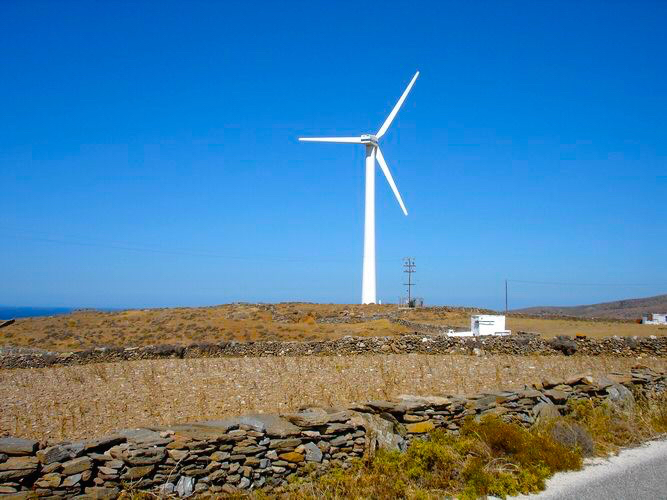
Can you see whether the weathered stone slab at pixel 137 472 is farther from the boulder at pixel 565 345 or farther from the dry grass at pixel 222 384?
the boulder at pixel 565 345

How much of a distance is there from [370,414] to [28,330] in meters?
35.5

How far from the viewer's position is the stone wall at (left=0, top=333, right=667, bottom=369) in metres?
23.1

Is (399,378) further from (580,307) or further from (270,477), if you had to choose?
(580,307)

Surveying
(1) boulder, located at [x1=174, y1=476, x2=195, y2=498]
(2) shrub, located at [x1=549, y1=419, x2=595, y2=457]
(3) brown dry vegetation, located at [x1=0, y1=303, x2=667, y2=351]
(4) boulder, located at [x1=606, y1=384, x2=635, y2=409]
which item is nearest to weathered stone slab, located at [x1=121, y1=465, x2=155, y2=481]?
(1) boulder, located at [x1=174, y1=476, x2=195, y2=498]

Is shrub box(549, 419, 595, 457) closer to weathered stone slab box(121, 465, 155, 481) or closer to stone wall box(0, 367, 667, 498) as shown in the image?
stone wall box(0, 367, 667, 498)

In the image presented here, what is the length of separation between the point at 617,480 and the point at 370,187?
4219 centimetres

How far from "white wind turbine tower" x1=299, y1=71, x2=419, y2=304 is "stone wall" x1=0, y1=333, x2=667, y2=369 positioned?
80.0 ft

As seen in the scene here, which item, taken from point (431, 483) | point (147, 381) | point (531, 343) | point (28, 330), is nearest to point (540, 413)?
point (431, 483)

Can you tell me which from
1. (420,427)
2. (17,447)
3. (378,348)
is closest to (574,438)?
(420,427)

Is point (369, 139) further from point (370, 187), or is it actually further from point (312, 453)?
point (312, 453)

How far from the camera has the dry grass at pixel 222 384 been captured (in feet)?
40.1

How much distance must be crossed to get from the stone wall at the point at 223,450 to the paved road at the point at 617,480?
68.6 inches

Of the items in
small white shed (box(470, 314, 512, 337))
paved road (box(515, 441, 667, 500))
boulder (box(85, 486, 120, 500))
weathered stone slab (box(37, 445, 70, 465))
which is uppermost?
small white shed (box(470, 314, 512, 337))

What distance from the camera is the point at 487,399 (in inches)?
406
